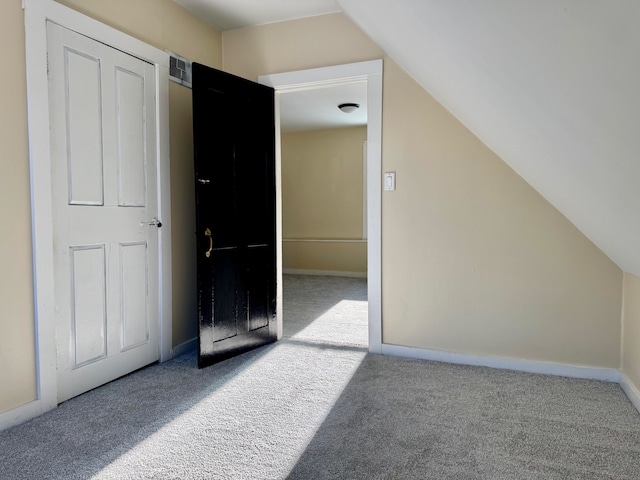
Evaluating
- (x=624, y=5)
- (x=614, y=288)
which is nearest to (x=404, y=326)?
(x=614, y=288)

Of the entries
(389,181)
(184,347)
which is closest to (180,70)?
(389,181)

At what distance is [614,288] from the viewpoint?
8.29 feet

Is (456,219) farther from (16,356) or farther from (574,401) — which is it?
(16,356)

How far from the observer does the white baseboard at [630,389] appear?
2168 millimetres

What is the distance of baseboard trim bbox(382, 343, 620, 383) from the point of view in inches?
100

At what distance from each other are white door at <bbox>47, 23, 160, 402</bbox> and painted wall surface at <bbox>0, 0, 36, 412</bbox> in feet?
0.45

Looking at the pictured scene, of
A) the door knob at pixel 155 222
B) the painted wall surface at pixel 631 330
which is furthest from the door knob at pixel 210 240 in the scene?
the painted wall surface at pixel 631 330

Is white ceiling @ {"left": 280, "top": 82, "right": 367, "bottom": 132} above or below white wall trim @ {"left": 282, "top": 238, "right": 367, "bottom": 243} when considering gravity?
above

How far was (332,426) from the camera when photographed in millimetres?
1975

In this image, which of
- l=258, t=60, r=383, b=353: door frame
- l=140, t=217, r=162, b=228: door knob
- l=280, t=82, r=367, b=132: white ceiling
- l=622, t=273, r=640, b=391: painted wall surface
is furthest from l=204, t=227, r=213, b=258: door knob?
l=622, t=273, r=640, b=391: painted wall surface

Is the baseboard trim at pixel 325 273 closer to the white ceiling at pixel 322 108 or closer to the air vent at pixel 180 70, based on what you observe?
the white ceiling at pixel 322 108

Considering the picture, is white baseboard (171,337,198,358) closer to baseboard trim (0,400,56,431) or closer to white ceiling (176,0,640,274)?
baseboard trim (0,400,56,431)

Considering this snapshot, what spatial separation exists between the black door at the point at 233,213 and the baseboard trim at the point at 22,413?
90 cm

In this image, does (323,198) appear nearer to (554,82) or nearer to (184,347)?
(184,347)
